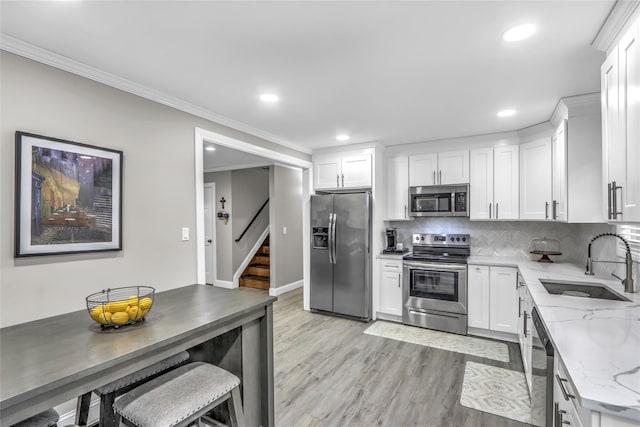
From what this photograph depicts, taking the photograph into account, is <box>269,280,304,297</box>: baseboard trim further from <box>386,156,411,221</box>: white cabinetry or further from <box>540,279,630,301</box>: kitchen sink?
<box>540,279,630,301</box>: kitchen sink

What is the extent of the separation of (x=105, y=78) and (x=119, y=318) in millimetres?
1736

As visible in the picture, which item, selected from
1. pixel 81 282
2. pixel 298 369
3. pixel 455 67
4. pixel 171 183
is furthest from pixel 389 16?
pixel 298 369

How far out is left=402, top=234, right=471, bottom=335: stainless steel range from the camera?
3.71m

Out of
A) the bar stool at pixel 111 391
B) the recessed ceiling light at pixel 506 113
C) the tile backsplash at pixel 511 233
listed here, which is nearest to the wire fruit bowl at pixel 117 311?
the bar stool at pixel 111 391

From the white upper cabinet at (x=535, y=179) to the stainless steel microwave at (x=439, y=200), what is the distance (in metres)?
0.62

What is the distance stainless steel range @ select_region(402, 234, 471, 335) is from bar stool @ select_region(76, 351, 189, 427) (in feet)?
9.65

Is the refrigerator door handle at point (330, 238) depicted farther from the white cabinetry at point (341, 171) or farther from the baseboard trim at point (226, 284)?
the baseboard trim at point (226, 284)

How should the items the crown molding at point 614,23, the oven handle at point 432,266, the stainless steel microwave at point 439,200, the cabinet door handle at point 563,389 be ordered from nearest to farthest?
the cabinet door handle at point 563,389 < the crown molding at point 614,23 < the oven handle at point 432,266 < the stainless steel microwave at point 439,200

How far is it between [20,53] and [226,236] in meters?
4.48

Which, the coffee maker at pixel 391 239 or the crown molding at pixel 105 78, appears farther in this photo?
the coffee maker at pixel 391 239

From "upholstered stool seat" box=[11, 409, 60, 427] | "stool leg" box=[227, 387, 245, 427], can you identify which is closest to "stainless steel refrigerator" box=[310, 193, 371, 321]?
"stool leg" box=[227, 387, 245, 427]

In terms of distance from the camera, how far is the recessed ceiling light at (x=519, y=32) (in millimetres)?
1669

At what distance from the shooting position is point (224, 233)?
6.10 m

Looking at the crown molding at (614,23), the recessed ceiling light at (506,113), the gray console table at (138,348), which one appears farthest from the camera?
the recessed ceiling light at (506,113)
